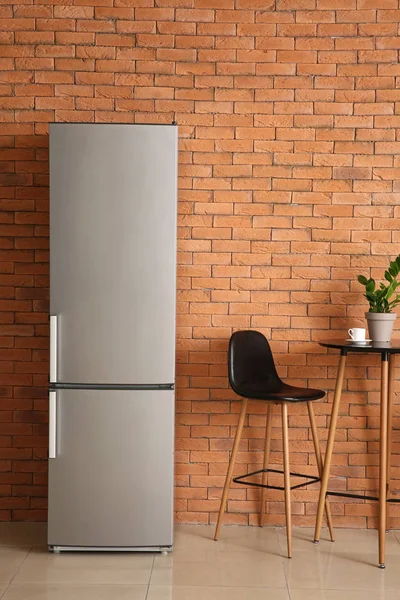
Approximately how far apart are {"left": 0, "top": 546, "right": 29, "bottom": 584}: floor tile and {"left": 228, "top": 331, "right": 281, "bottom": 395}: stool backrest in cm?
142

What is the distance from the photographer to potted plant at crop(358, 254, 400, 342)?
13.1 ft

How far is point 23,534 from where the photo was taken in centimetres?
417

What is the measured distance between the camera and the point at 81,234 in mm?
3812

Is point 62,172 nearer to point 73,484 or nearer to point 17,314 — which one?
point 17,314

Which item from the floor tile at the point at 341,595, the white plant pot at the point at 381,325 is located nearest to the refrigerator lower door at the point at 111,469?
the floor tile at the point at 341,595

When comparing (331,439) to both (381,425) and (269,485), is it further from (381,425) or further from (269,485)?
(269,485)

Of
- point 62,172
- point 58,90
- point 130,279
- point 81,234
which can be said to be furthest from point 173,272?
point 58,90

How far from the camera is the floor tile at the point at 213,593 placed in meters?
3.36

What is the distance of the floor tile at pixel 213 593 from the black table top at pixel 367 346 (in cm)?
119

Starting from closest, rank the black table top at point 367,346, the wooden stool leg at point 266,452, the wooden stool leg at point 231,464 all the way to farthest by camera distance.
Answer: the black table top at point 367,346 < the wooden stool leg at point 231,464 < the wooden stool leg at point 266,452

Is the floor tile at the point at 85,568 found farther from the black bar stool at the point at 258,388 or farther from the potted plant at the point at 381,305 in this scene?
the potted plant at the point at 381,305

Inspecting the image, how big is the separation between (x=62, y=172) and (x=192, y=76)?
1.06 m

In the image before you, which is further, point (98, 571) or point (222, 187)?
point (222, 187)

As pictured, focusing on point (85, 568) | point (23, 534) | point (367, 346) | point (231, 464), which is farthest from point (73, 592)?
point (367, 346)
